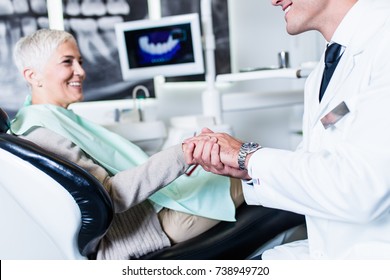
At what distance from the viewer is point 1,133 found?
114cm

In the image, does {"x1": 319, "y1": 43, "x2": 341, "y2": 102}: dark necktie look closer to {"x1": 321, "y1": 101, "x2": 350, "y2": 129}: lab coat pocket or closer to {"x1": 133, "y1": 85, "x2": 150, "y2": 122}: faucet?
{"x1": 321, "y1": 101, "x2": 350, "y2": 129}: lab coat pocket

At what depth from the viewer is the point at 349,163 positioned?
0.86 meters

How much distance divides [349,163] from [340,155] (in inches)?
1.3

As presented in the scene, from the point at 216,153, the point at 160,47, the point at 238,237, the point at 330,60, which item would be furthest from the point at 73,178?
the point at 160,47

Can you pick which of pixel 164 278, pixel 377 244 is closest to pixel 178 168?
pixel 164 278

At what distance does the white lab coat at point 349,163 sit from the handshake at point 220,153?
59mm

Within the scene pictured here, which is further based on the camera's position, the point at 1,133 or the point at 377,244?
the point at 1,133

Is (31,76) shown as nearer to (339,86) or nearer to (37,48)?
(37,48)

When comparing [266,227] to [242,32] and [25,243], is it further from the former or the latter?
[242,32]

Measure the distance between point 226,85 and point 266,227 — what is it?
61.2 inches

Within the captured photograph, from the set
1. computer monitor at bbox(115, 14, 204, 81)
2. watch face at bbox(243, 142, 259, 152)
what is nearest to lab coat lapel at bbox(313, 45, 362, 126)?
watch face at bbox(243, 142, 259, 152)

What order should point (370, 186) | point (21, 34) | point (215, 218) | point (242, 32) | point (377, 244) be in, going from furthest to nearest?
point (242, 32), point (21, 34), point (215, 218), point (377, 244), point (370, 186)

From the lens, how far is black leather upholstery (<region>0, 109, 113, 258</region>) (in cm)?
111

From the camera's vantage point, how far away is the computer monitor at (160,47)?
2.20 metres
